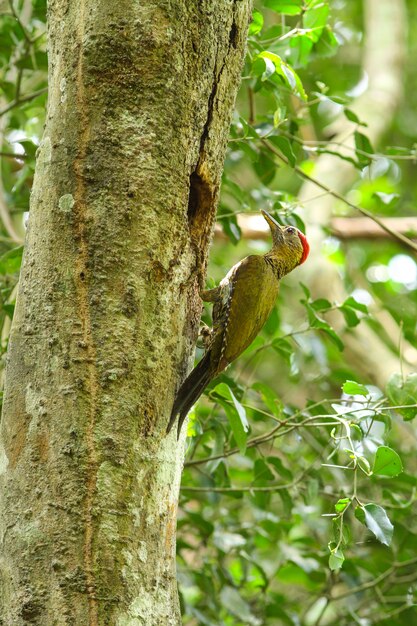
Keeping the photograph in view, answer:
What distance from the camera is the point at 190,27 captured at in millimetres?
2201

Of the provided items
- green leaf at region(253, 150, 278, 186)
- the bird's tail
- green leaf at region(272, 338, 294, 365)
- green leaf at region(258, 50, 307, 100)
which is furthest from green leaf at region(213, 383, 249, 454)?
green leaf at region(253, 150, 278, 186)

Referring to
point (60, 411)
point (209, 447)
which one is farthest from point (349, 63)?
point (60, 411)

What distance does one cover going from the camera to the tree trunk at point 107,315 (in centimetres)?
183

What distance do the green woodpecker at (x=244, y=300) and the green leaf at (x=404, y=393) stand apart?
0.60m

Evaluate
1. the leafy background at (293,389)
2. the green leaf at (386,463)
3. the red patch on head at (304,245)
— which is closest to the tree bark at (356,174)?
the leafy background at (293,389)

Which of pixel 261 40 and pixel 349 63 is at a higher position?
pixel 261 40

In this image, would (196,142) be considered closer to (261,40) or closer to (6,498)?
(6,498)

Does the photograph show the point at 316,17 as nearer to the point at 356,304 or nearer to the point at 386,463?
the point at 356,304

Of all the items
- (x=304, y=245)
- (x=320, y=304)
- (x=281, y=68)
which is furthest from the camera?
(x=304, y=245)

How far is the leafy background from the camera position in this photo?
9.82 ft

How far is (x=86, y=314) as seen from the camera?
1982mm

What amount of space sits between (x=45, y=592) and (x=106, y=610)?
0.14 m

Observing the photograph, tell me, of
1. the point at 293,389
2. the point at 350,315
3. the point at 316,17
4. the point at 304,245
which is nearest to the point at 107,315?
the point at 350,315

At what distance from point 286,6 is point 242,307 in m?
1.23
